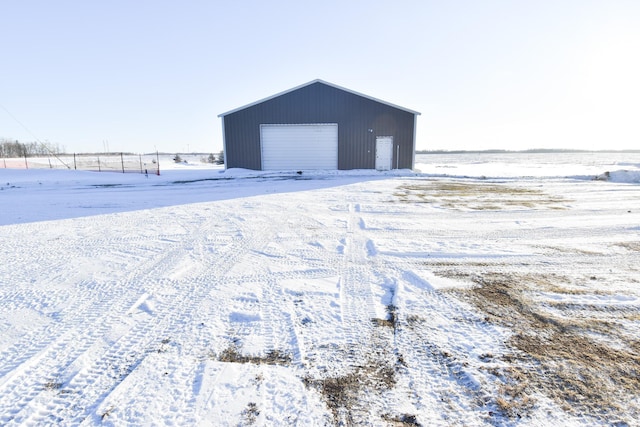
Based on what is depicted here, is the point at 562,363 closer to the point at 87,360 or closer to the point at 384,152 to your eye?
the point at 87,360

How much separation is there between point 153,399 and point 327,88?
18.0m

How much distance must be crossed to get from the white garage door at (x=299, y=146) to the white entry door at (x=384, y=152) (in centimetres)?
250

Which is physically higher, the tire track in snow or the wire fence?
the wire fence

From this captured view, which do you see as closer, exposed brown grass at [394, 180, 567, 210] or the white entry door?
exposed brown grass at [394, 180, 567, 210]

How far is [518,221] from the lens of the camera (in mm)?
6324

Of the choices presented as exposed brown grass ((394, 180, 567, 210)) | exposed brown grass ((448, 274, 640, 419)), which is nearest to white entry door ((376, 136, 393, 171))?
exposed brown grass ((394, 180, 567, 210))

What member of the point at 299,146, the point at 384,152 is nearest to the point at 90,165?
the point at 299,146

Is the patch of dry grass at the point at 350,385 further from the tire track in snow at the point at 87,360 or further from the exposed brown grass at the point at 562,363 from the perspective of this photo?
the tire track in snow at the point at 87,360

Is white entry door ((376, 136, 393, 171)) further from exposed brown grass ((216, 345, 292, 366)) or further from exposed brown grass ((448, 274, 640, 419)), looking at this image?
exposed brown grass ((216, 345, 292, 366))

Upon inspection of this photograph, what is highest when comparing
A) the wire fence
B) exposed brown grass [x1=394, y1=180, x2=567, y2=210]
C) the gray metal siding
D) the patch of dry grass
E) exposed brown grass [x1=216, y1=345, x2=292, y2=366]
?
the gray metal siding

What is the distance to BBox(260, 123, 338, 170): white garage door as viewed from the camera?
1808 centimetres

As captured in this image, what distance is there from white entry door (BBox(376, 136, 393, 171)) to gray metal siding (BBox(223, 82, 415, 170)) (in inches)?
9.5

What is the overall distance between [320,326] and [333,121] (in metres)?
16.6

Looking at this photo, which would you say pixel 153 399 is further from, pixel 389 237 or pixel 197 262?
pixel 389 237
